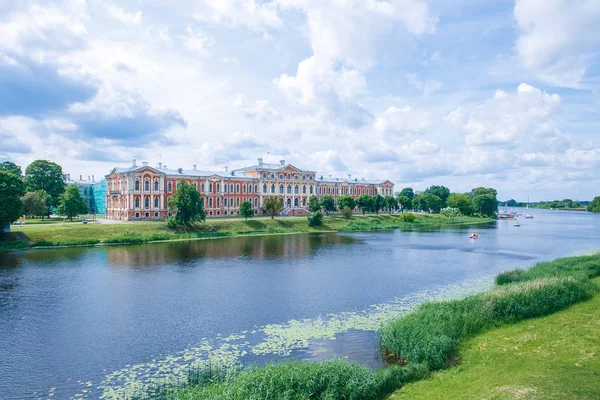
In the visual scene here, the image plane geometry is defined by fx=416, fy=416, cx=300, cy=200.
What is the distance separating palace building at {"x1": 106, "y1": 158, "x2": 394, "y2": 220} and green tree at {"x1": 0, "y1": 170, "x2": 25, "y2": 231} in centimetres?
2480

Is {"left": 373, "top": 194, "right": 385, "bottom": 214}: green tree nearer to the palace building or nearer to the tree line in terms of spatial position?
the palace building

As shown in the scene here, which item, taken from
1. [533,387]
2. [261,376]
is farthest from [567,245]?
[261,376]

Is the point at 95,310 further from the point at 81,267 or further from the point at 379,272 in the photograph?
the point at 379,272

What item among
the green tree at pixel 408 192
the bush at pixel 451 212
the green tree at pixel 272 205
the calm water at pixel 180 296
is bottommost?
the calm water at pixel 180 296

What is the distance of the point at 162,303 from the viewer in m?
27.3

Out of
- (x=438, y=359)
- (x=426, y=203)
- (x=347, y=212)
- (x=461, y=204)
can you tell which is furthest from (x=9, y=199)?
(x=461, y=204)


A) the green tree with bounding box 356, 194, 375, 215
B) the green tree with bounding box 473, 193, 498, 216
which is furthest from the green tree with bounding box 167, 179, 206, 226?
the green tree with bounding box 473, 193, 498, 216

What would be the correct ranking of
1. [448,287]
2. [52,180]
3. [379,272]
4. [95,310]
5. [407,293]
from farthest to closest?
[52,180]
[379,272]
[448,287]
[407,293]
[95,310]

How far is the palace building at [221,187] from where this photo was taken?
7819 centimetres

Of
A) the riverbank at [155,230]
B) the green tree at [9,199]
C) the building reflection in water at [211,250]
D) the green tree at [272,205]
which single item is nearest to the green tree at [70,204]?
the riverbank at [155,230]

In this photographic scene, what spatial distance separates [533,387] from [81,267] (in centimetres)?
3879

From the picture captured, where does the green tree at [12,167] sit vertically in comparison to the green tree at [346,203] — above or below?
above

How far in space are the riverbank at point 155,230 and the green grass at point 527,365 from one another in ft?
170

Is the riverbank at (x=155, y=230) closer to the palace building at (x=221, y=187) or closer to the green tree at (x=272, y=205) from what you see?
the green tree at (x=272, y=205)
